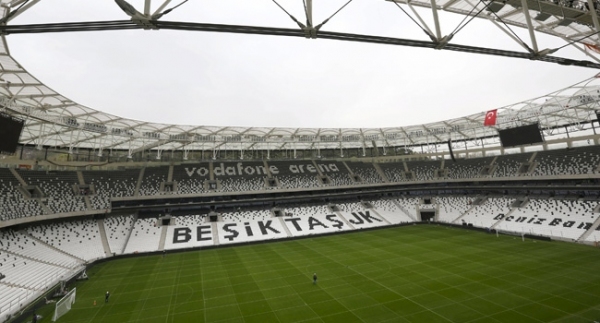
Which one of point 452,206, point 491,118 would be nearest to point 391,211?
point 452,206

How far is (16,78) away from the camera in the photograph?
64.2 feet

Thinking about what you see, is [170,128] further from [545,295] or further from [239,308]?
[545,295]

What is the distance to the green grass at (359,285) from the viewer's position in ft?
50.5

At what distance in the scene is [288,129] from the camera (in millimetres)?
42938

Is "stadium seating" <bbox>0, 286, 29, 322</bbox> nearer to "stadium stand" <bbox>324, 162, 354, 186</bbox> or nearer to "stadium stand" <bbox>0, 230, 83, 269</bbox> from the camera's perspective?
"stadium stand" <bbox>0, 230, 83, 269</bbox>

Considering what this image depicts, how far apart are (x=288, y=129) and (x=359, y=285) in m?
27.7

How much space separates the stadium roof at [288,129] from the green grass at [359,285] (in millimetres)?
13851

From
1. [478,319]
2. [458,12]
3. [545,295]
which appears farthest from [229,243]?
[458,12]

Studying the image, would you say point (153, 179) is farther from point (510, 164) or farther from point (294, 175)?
point (510, 164)

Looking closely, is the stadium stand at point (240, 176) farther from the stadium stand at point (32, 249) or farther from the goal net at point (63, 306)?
the goal net at point (63, 306)

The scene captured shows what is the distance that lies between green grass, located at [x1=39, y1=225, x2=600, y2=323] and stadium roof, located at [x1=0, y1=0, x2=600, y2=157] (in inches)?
545

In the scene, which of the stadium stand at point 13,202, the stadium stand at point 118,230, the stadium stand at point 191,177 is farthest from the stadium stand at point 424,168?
the stadium stand at point 13,202

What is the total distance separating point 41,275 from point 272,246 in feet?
68.5

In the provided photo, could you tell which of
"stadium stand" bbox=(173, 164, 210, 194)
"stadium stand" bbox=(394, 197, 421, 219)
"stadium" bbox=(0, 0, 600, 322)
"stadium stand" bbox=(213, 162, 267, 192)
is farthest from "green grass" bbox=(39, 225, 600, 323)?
"stadium stand" bbox=(394, 197, 421, 219)
